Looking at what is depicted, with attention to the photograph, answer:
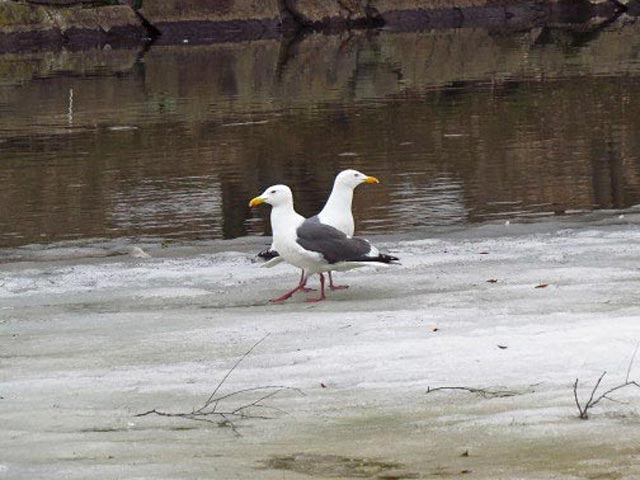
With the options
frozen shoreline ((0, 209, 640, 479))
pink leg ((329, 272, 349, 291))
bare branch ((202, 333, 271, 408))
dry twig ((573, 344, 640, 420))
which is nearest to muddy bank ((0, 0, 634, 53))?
frozen shoreline ((0, 209, 640, 479))

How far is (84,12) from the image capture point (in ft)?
157

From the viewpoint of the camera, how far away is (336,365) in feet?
22.9

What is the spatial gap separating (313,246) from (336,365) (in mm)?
2316

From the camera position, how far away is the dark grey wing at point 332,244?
9.23m

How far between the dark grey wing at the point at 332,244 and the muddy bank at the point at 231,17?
37.9m

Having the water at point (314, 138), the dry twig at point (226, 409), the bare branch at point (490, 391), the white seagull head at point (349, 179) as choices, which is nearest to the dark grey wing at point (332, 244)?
the white seagull head at point (349, 179)

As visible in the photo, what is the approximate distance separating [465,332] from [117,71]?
94.4 ft

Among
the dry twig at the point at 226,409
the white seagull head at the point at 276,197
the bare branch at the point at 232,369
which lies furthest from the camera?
the white seagull head at the point at 276,197

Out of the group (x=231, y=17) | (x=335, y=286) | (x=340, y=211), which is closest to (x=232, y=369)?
(x=335, y=286)

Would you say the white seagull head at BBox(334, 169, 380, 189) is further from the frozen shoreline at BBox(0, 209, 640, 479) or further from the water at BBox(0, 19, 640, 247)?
the water at BBox(0, 19, 640, 247)

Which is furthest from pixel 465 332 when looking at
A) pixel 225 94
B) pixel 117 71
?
pixel 117 71

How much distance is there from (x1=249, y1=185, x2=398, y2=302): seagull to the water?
3.85 metres

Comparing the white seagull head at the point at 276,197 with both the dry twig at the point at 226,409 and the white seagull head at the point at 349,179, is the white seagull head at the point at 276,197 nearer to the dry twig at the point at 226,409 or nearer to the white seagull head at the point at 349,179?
the white seagull head at the point at 349,179

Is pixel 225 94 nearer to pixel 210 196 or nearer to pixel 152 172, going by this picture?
pixel 152 172
